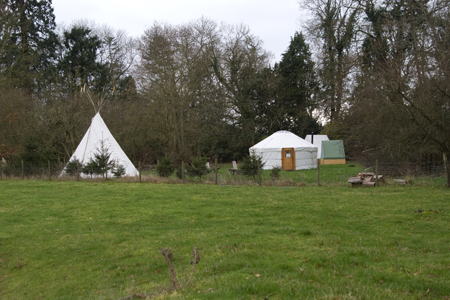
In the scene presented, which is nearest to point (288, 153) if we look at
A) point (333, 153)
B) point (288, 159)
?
point (288, 159)

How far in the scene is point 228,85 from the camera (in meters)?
38.9

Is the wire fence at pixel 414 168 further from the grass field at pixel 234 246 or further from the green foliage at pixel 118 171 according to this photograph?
the green foliage at pixel 118 171

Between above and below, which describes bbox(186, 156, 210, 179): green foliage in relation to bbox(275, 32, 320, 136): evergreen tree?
below

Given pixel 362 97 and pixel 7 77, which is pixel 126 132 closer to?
pixel 7 77

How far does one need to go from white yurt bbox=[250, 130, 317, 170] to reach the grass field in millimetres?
17253

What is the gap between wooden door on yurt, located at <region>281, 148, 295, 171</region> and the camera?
29.5 m

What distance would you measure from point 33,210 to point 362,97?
16991mm

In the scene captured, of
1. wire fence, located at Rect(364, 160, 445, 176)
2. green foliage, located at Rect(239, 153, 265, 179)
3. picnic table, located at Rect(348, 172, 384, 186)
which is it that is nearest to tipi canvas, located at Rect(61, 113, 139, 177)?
green foliage, located at Rect(239, 153, 265, 179)

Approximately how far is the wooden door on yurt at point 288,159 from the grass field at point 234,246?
17186mm

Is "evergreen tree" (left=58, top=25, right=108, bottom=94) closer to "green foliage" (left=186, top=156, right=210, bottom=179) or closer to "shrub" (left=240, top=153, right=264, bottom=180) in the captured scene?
"green foliage" (left=186, top=156, right=210, bottom=179)

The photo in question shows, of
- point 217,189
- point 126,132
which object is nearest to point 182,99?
point 126,132

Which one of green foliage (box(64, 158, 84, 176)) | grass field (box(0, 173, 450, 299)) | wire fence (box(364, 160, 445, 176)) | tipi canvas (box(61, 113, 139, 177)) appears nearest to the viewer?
grass field (box(0, 173, 450, 299))

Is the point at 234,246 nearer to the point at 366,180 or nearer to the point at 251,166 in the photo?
the point at 366,180

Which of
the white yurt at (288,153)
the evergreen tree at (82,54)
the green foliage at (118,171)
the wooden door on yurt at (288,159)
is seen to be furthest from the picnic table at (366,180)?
the evergreen tree at (82,54)
